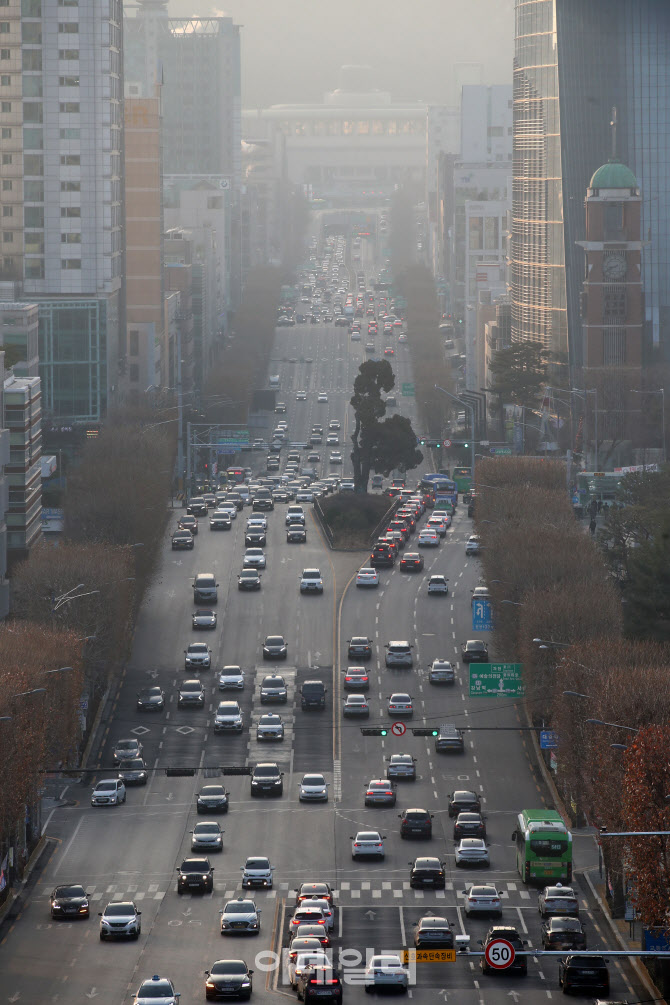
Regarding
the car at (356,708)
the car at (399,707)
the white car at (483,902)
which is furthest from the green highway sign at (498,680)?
the white car at (483,902)

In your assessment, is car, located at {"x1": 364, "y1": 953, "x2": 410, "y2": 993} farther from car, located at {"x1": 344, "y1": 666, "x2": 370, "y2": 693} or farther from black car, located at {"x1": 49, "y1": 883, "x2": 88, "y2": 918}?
car, located at {"x1": 344, "y1": 666, "x2": 370, "y2": 693}

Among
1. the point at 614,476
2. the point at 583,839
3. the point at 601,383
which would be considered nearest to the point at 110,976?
the point at 583,839

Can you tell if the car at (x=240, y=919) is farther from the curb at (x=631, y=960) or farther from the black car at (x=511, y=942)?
the curb at (x=631, y=960)

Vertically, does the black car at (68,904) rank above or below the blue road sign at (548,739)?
below

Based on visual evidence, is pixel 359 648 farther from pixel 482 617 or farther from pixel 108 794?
pixel 108 794

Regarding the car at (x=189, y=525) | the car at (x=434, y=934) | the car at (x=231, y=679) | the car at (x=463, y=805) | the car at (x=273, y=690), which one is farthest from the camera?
the car at (x=189, y=525)

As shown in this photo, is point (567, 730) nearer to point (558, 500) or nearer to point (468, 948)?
point (468, 948)
